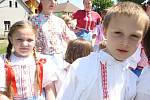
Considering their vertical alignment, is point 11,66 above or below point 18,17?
above

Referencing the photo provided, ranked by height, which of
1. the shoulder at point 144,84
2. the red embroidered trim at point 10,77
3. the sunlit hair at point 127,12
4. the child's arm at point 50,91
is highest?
the sunlit hair at point 127,12

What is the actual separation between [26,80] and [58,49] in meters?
1.65

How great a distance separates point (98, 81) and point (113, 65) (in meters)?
0.14

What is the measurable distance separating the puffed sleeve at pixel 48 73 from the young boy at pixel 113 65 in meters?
1.54

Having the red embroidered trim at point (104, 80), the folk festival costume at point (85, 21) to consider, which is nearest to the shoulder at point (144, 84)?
the red embroidered trim at point (104, 80)

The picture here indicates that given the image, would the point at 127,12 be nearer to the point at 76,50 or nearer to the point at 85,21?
the point at 76,50

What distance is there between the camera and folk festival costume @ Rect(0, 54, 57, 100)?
416 centimetres

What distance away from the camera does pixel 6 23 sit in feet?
249

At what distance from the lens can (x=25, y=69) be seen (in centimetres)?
423

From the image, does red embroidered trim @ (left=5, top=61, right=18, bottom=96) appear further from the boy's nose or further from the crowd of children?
the boy's nose

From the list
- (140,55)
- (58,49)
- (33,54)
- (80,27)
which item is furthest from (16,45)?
(80,27)

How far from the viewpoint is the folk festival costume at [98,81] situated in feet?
9.03

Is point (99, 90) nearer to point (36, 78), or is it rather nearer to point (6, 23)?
point (36, 78)

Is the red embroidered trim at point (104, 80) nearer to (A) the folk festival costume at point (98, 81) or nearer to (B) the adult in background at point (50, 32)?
(A) the folk festival costume at point (98, 81)
